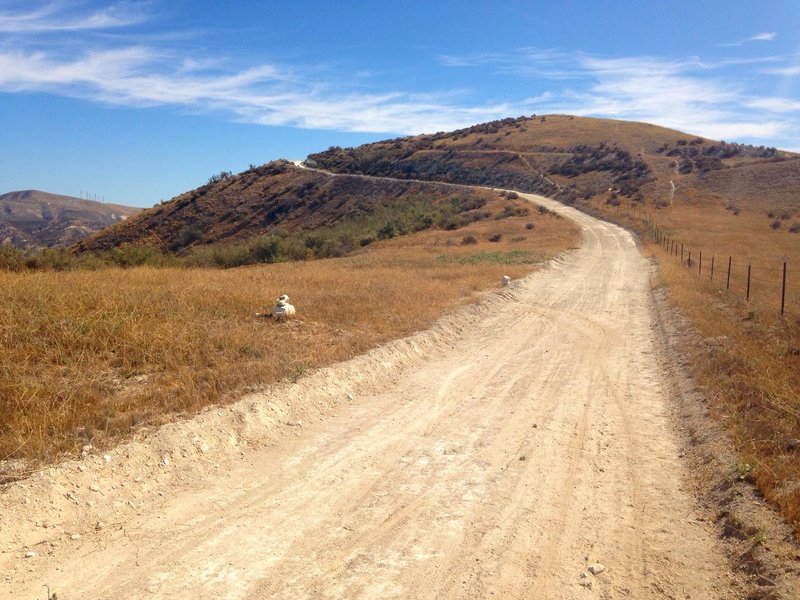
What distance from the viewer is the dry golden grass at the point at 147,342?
20.4 ft

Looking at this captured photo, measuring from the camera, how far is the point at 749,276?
59.3 ft

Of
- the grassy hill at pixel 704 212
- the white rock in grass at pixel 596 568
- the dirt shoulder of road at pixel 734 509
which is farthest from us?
the grassy hill at pixel 704 212

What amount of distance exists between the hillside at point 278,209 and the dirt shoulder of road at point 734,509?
51548 mm

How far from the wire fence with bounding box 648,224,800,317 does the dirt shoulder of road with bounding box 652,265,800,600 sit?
7524 millimetres

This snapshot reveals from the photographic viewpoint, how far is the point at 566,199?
67000 millimetres

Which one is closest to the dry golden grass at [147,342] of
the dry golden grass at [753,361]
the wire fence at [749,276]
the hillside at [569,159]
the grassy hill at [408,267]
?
the grassy hill at [408,267]

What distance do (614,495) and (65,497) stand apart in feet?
16.6

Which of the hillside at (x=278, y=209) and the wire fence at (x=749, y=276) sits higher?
the hillside at (x=278, y=209)

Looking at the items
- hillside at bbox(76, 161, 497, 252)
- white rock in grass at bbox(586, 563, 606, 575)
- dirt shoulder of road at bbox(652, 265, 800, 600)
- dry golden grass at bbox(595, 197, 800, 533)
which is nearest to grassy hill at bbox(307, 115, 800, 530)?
dry golden grass at bbox(595, 197, 800, 533)

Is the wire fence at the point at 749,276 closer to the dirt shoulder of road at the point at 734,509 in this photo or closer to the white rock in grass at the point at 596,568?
the dirt shoulder of road at the point at 734,509

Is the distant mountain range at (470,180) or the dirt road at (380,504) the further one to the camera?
the distant mountain range at (470,180)

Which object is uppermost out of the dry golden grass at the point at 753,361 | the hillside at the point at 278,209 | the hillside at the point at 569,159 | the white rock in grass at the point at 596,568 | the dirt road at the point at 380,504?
the hillside at the point at 569,159

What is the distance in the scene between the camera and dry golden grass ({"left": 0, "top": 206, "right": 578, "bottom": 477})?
6.23 metres

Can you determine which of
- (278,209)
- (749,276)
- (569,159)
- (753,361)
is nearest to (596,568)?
(753,361)
